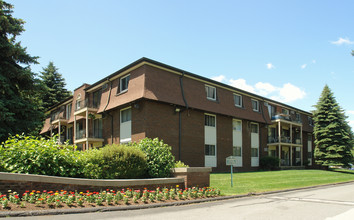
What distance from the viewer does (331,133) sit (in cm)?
3538

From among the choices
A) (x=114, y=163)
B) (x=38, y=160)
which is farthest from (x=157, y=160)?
(x=38, y=160)

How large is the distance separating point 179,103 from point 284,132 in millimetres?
23156

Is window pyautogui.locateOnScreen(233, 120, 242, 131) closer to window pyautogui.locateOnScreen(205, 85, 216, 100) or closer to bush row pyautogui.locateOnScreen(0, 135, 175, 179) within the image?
window pyautogui.locateOnScreen(205, 85, 216, 100)

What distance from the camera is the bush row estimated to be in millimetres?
9305

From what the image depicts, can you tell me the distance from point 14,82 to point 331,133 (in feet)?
112

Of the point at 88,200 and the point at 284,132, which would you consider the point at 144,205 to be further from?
the point at 284,132

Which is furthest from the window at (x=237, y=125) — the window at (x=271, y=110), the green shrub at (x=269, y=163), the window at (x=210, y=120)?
the window at (x=271, y=110)

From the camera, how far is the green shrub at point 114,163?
10.9 meters

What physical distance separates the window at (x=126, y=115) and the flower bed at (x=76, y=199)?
12.0 m

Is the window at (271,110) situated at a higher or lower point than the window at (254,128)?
higher

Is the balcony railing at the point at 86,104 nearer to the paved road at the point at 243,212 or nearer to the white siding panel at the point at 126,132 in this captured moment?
the white siding panel at the point at 126,132

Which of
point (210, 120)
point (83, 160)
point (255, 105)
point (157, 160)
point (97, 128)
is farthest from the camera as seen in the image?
point (255, 105)

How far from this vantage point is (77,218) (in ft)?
22.9

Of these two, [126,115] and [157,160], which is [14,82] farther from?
[157,160]
